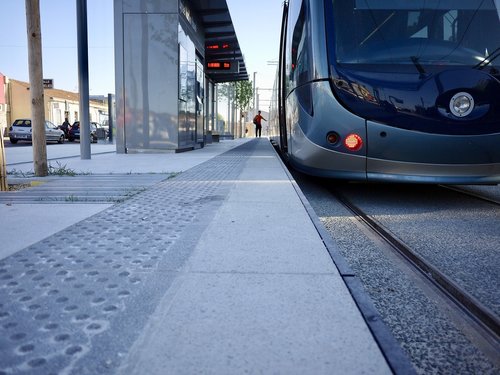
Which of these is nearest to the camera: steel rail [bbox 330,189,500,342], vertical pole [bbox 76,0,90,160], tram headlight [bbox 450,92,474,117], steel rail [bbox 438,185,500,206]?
steel rail [bbox 330,189,500,342]

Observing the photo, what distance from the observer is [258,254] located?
2648 millimetres

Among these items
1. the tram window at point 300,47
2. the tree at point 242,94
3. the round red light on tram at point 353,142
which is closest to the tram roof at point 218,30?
the tram window at point 300,47

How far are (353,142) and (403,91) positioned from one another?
2.34 ft

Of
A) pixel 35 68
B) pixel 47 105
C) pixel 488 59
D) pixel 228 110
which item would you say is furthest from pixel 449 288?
pixel 47 105

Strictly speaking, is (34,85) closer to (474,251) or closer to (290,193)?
(290,193)

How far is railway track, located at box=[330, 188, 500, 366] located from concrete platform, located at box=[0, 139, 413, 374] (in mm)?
466

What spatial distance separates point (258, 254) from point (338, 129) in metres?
2.47

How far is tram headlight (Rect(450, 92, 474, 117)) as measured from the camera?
4473 mm

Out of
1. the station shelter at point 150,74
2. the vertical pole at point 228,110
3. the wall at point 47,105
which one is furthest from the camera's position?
the wall at point 47,105

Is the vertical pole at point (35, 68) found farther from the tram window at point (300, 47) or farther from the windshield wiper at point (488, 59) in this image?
the windshield wiper at point (488, 59)

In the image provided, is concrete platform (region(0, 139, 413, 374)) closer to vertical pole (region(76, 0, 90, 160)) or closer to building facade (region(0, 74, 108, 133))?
vertical pole (region(76, 0, 90, 160))

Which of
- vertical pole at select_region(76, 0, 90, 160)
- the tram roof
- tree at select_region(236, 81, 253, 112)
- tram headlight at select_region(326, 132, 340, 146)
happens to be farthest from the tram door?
tree at select_region(236, 81, 253, 112)

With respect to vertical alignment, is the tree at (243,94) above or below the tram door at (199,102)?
above

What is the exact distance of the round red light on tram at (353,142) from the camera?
15.3 feet
